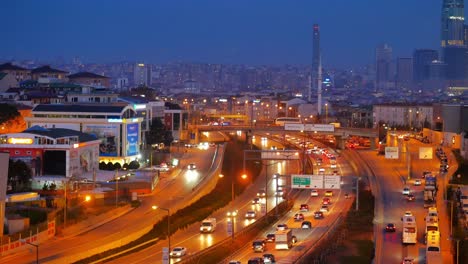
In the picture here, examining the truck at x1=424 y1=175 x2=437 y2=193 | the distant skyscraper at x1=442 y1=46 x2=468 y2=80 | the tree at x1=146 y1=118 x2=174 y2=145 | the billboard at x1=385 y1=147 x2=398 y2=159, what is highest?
the distant skyscraper at x1=442 y1=46 x2=468 y2=80

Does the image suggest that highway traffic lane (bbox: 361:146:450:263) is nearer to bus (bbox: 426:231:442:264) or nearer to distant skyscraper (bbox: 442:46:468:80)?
bus (bbox: 426:231:442:264)

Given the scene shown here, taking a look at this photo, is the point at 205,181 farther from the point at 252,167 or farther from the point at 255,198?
the point at 252,167

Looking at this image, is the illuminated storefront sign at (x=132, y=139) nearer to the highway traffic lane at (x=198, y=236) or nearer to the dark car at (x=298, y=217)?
the highway traffic lane at (x=198, y=236)

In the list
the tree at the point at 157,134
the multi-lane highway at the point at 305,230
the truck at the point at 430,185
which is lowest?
the multi-lane highway at the point at 305,230

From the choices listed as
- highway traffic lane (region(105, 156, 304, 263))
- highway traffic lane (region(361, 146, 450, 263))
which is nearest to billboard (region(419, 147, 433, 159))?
highway traffic lane (region(361, 146, 450, 263))

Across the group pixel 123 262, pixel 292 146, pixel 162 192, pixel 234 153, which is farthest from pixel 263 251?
pixel 292 146

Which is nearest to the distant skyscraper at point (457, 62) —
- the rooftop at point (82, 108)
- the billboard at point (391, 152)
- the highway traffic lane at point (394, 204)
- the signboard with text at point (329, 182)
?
the highway traffic lane at point (394, 204)

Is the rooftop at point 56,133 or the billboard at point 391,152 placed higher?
the rooftop at point 56,133
